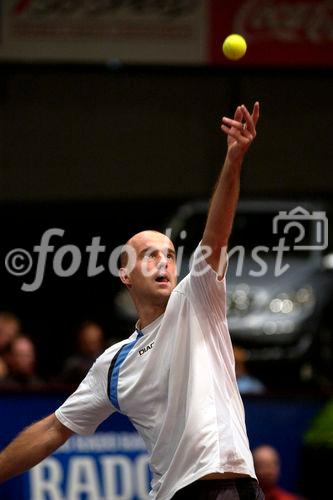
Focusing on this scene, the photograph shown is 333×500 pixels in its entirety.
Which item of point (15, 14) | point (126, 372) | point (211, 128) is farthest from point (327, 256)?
point (126, 372)

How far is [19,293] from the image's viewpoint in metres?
14.7

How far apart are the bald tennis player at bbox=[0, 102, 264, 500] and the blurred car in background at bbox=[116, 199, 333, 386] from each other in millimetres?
7461

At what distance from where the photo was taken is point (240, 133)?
4.75 m

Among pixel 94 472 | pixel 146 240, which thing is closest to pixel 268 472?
pixel 94 472

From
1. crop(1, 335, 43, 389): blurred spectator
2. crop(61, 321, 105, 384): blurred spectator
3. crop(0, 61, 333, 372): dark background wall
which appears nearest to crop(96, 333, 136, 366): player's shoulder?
crop(1, 335, 43, 389): blurred spectator

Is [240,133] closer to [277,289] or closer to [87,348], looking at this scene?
[87,348]

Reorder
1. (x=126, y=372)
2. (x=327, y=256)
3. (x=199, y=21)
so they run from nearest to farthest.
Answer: (x=126, y=372)
(x=199, y=21)
(x=327, y=256)

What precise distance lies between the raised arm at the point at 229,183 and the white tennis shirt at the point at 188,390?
0.55ft

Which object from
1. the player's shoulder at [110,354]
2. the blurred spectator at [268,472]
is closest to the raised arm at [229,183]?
the player's shoulder at [110,354]

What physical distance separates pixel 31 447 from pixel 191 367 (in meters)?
0.97

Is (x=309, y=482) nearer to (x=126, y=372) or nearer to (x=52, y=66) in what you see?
(x=126, y=372)

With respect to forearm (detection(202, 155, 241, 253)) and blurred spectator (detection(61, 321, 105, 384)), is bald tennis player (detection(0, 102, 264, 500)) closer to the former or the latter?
forearm (detection(202, 155, 241, 253))

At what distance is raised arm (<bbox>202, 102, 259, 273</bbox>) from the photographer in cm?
471

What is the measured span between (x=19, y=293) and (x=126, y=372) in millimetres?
9555
